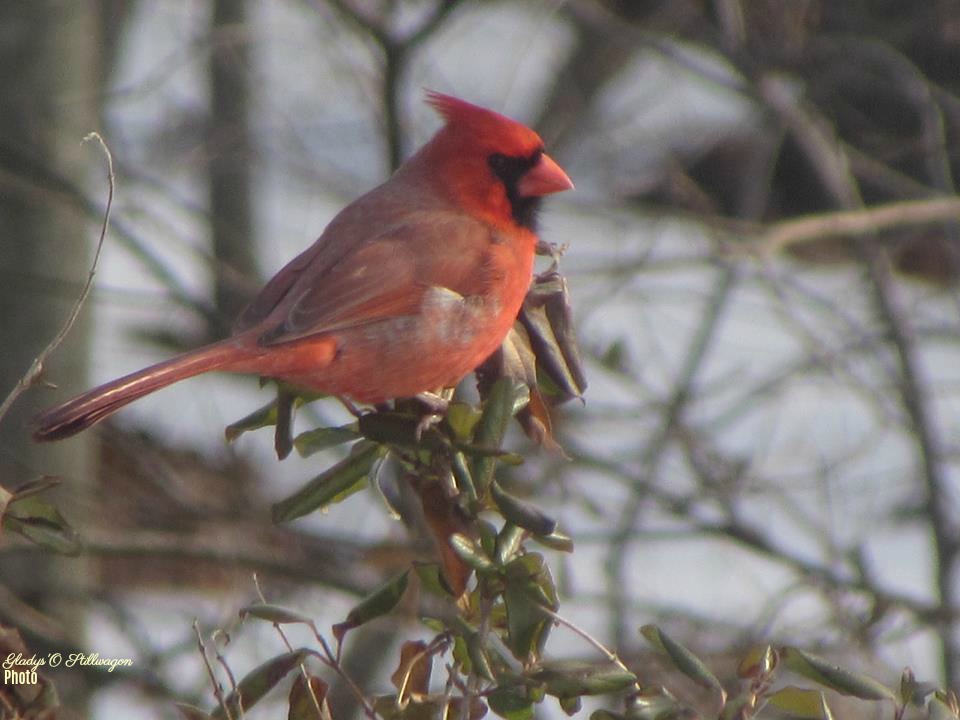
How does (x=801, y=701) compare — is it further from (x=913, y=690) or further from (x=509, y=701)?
(x=509, y=701)

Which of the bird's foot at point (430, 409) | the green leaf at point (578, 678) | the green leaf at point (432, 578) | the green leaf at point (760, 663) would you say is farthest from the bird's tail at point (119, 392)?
the green leaf at point (760, 663)

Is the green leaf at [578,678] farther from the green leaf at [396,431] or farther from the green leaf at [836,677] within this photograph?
the green leaf at [396,431]

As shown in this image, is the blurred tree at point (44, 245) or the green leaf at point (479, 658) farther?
the blurred tree at point (44, 245)

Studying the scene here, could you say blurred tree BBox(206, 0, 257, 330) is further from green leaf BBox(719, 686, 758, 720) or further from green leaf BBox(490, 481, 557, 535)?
green leaf BBox(719, 686, 758, 720)

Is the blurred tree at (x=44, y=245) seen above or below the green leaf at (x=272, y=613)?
below

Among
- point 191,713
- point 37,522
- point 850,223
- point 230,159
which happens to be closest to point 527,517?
point 191,713

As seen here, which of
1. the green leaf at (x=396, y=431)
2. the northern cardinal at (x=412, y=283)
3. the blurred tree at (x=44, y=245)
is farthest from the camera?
the blurred tree at (x=44, y=245)

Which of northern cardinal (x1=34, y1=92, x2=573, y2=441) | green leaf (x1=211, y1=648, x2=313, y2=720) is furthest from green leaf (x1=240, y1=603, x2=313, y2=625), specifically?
northern cardinal (x1=34, y1=92, x2=573, y2=441)
